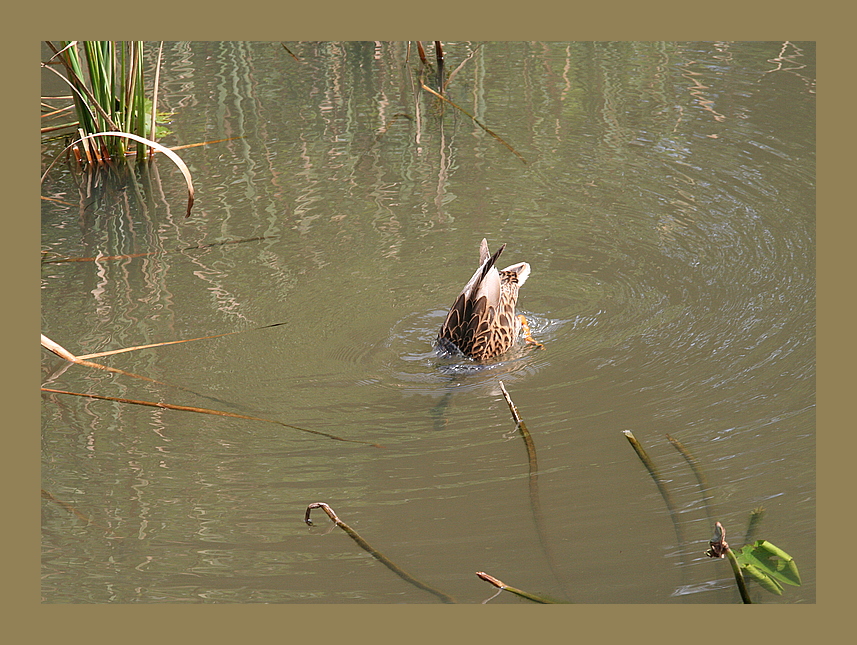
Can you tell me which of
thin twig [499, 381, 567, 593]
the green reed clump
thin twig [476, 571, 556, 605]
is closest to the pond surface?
thin twig [499, 381, 567, 593]

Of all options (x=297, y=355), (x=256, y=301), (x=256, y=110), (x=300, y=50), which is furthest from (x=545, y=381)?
(x=300, y=50)

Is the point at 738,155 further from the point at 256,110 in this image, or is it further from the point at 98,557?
the point at 98,557

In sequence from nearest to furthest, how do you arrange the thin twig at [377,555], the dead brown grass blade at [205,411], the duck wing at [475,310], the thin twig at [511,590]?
1. the thin twig at [511,590]
2. the thin twig at [377,555]
3. the dead brown grass blade at [205,411]
4. the duck wing at [475,310]

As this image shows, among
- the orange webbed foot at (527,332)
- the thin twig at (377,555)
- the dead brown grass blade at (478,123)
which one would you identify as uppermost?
the dead brown grass blade at (478,123)

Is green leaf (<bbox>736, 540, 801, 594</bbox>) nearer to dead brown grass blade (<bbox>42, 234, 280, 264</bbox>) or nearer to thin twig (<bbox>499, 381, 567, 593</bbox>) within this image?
thin twig (<bbox>499, 381, 567, 593</bbox>)

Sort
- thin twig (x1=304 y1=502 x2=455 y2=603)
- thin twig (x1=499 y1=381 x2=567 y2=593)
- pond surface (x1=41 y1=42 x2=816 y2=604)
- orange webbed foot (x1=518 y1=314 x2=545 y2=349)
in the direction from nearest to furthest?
thin twig (x1=304 y1=502 x2=455 y2=603) → thin twig (x1=499 y1=381 x2=567 y2=593) → pond surface (x1=41 y1=42 x2=816 y2=604) → orange webbed foot (x1=518 y1=314 x2=545 y2=349)

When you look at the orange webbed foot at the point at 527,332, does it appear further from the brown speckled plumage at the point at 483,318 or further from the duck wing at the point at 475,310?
the duck wing at the point at 475,310

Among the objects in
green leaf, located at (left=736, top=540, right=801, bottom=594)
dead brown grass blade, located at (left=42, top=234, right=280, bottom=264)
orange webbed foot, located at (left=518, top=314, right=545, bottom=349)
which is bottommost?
green leaf, located at (left=736, top=540, right=801, bottom=594)

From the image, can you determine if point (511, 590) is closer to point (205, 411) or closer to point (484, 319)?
point (205, 411)

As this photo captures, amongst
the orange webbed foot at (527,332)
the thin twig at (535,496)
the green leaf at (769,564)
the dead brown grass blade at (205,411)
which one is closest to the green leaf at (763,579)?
the green leaf at (769,564)

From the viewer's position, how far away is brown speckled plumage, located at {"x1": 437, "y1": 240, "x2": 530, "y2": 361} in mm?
5648

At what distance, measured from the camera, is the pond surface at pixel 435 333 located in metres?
4.18

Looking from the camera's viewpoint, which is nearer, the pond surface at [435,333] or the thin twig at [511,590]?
the thin twig at [511,590]

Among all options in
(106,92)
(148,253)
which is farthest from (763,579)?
(106,92)
